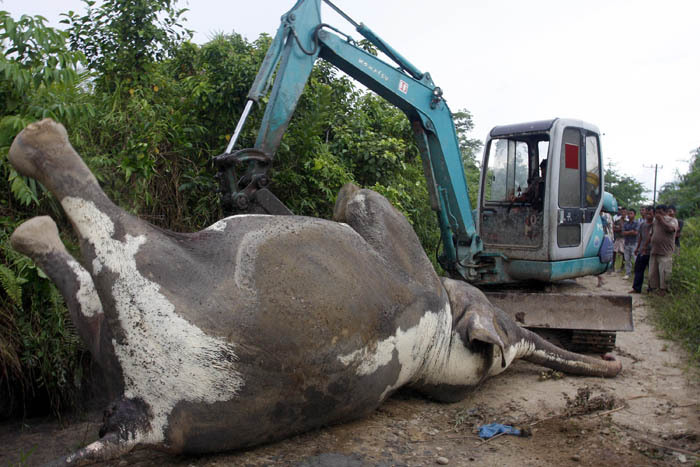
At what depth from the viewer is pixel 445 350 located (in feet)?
10.6

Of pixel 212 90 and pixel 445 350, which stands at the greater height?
pixel 212 90

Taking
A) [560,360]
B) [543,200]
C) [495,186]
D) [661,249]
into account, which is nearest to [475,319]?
[560,360]

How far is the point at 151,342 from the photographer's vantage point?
213cm

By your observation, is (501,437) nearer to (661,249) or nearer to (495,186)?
(495,186)

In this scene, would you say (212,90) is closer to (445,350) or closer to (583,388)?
(445,350)

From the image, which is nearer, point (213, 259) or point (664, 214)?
point (213, 259)

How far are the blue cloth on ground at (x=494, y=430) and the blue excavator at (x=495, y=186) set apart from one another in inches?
65.0

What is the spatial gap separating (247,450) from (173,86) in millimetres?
4401

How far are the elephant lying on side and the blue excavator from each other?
4.74ft

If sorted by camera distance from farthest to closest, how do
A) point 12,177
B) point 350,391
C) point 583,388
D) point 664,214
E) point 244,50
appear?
point 664,214 < point 244,50 < point 583,388 < point 12,177 < point 350,391

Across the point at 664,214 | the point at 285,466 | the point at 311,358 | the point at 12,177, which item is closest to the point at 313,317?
the point at 311,358

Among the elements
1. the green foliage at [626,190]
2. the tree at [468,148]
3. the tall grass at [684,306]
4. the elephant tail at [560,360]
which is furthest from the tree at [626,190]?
the elephant tail at [560,360]

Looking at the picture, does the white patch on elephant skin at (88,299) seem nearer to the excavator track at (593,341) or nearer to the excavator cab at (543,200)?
the excavator track at (593,341)

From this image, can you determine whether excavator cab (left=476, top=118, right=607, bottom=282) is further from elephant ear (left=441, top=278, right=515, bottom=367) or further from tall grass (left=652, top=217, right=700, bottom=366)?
elephant ear (left=441, top=278, right=515, bottom=367)
